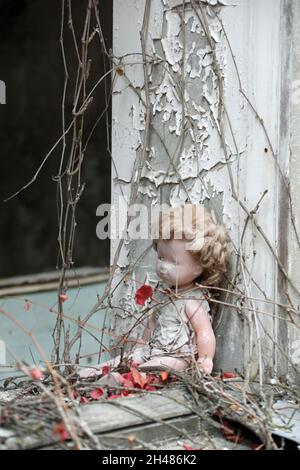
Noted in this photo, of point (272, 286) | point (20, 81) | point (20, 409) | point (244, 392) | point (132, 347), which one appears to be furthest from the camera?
point (20, 81)

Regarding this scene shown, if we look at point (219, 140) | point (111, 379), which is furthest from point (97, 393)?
point (219, 140)

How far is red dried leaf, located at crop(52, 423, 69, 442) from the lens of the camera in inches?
73.2

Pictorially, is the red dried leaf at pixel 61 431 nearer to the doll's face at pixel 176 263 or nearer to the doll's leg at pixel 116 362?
the doll's leg at pixel 116 362

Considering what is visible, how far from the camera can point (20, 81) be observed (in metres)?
5.65

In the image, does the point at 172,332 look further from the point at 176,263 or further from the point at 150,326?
the point at 176,263

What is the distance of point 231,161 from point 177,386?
81cm

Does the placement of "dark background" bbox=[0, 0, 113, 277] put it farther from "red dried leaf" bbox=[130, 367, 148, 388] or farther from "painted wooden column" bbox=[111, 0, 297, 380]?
"red dried leaf" bbox=[130, 367, 148, 388]

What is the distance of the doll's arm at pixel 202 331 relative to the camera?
2666mm

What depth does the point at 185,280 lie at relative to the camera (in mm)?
2738

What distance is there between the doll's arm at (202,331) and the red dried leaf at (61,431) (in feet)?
2.71

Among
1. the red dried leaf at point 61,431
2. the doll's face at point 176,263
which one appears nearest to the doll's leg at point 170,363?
the doll's face at point 176,263

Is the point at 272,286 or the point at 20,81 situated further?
the point at 20,81

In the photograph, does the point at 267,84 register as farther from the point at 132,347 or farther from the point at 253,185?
the point at 132,347
